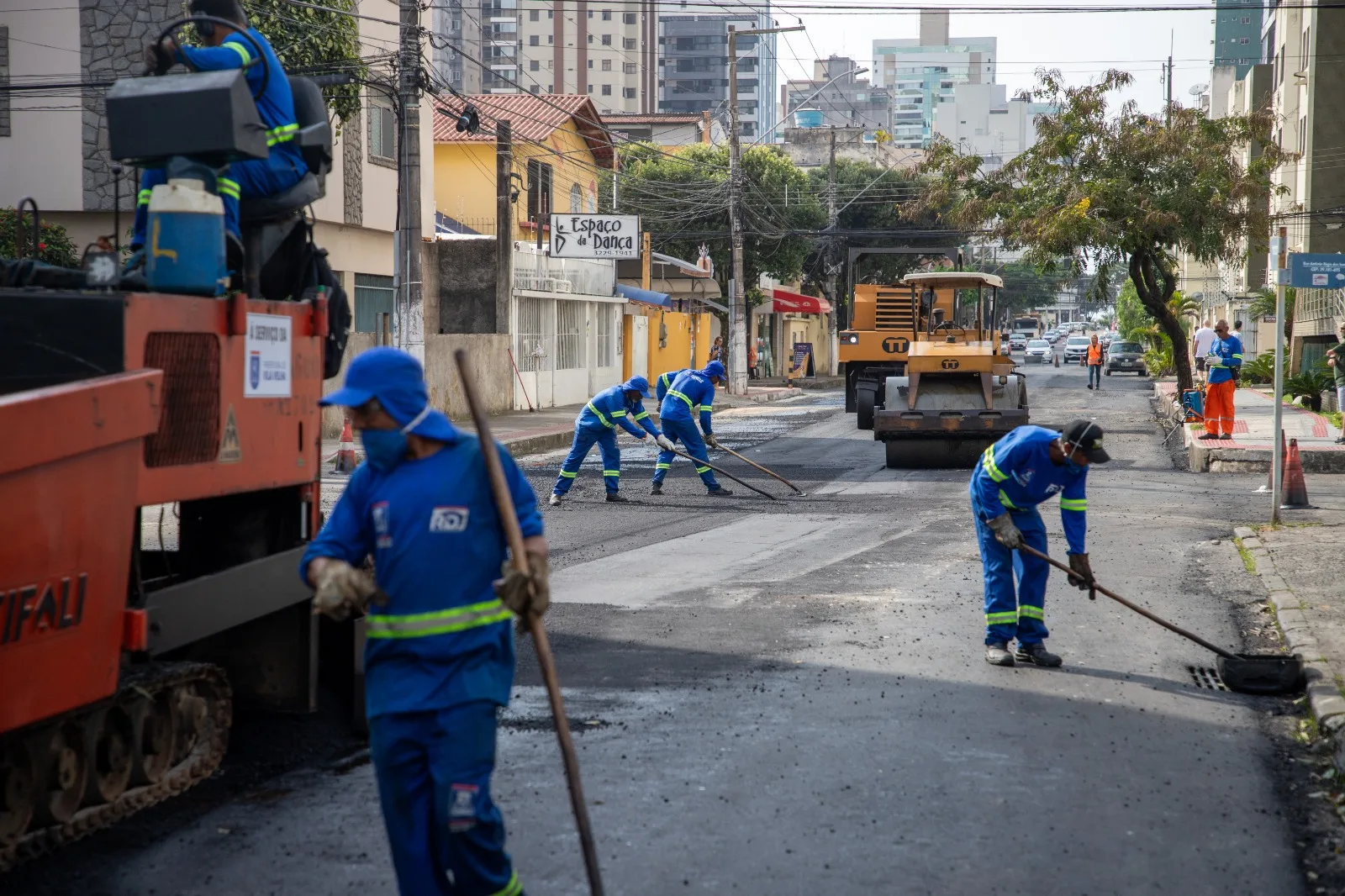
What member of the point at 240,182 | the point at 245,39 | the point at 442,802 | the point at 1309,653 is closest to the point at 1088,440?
the point at 1309,653

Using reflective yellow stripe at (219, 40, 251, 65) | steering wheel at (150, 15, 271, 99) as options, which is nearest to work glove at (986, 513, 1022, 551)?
steering wheel at (150, 15, 271, 99)

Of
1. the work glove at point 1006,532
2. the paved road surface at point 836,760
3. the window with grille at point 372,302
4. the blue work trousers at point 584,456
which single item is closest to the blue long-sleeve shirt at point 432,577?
the paved road surface at point 836,760

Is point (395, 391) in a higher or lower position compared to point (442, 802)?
higher

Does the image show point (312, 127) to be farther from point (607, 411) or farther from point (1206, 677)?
point (607, 411)

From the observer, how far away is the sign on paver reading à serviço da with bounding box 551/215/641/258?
30828 millimetres

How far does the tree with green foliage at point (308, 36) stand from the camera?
20.5m

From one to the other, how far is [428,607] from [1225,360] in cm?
1900

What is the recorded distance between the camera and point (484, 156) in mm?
39969

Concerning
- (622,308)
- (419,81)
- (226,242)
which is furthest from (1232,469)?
(622,308)

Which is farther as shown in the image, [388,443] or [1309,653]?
[1309,653]

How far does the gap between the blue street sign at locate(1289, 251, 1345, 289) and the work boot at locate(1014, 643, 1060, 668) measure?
7.22 m

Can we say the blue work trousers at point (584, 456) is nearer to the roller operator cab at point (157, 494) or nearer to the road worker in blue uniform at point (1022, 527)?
the road worker in blue uniform at point (1022, 527)

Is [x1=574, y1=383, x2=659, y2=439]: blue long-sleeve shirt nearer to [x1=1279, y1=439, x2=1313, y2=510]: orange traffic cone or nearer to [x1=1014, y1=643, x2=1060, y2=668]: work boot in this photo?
[x1=1279, y1=439, x2=1313, y2=510]: orange traffic cone

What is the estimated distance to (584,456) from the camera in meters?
15.9
